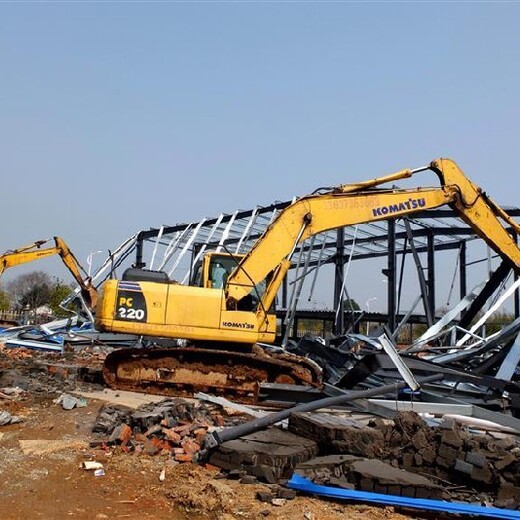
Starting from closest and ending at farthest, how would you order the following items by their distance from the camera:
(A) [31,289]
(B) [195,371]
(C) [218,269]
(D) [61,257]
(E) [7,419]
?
(E) [7,419] < (B) [195,371] < (C) [218,269] < (D) [61,257] < (A) [31,289]

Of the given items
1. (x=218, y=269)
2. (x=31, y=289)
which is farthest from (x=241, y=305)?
(x=31, y=289)

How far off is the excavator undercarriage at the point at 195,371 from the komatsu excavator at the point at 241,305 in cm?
2

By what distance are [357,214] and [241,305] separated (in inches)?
107

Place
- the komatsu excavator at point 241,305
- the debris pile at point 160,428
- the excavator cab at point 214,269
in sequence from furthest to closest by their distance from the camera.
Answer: the excavator cab at point 214,269 < the komatsu excavator at point 241,305 < the debris pile at point 160,428

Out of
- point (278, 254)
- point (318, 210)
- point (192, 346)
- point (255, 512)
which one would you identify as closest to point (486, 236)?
point (318, 210)

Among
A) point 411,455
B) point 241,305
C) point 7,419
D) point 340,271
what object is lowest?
point 7,419

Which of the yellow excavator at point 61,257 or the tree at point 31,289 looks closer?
the yellow excavator at point 61,257

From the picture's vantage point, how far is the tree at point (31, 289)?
172 ft

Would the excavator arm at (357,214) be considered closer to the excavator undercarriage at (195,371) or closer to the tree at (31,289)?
the excavator undercarriage at (195,371)

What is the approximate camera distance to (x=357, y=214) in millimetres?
10742

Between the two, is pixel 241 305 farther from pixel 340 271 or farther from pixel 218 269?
pixel 340 271

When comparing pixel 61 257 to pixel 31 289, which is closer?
pixel 61 257

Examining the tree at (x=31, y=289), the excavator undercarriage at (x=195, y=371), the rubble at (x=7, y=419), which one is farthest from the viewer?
the tree at (x=31, y=289)

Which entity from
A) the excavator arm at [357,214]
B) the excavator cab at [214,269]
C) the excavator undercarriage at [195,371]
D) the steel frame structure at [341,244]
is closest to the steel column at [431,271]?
the steel frame structure at [341,244]
